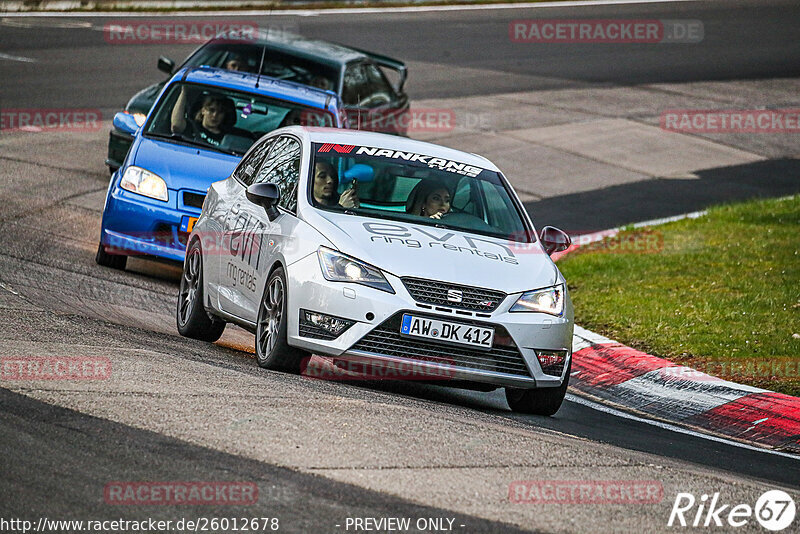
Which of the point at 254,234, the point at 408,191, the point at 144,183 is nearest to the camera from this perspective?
the point at 254,234

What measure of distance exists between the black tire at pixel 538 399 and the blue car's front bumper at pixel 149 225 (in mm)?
3862

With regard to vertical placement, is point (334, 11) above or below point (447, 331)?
below

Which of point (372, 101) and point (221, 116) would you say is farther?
point (372, 101)

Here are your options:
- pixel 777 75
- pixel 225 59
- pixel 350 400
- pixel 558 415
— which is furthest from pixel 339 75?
pixel 777 75

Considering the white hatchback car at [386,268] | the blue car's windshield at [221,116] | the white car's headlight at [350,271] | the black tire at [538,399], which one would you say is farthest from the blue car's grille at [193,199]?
the black tire at [538,399]

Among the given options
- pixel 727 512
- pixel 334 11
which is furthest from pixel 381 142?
pixel 334 11

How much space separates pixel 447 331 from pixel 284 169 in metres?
2.12

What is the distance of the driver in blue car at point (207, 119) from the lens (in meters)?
12.4

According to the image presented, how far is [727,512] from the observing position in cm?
595

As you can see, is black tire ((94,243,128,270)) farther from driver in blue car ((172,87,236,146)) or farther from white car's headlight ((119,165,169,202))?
driver in blue car ((172,87,236,146))

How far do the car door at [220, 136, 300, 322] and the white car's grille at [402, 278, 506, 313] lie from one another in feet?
3.59

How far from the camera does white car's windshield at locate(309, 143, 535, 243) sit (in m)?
8.81

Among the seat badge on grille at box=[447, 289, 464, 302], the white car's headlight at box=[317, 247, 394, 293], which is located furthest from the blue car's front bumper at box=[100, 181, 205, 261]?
the seat badge on grille at box=[447, 289, 464, 302]

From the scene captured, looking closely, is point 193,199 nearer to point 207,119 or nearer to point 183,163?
point 183,163
